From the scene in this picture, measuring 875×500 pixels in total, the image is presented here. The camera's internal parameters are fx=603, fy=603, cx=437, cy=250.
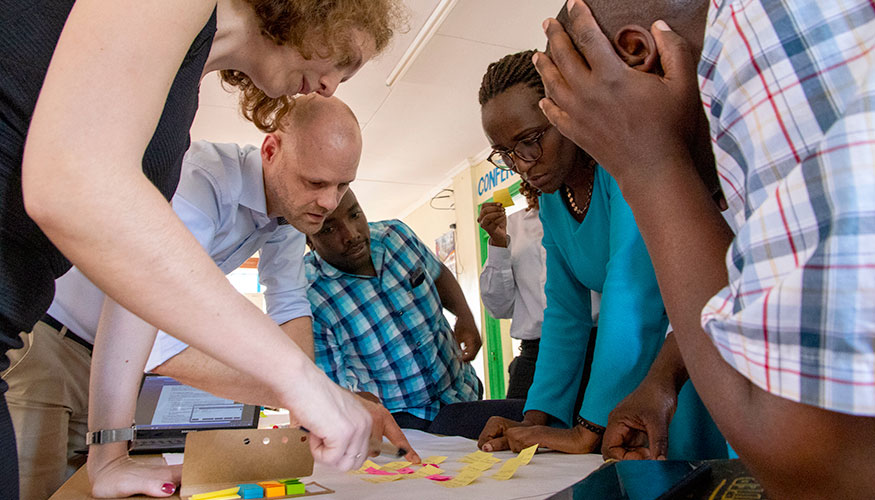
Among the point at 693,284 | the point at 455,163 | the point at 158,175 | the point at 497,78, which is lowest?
the point at 693,284

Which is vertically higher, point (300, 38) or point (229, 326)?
point (300, 38)

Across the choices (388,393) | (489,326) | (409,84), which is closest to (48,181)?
(388,393)

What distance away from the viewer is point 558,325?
4.75 feet

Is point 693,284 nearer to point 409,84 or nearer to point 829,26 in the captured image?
point 829,26

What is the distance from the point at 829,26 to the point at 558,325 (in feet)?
3.70

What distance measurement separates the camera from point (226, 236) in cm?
157

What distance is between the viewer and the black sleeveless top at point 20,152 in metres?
0.52

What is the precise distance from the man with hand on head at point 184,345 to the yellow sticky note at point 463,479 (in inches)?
7.1

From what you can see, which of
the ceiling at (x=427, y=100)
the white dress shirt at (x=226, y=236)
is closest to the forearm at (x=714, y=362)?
the white dress shirt at (x=226, y=236)

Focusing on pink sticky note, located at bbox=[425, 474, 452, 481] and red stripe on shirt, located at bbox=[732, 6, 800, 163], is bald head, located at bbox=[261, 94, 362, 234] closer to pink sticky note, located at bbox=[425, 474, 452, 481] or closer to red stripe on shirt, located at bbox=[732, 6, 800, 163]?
pink sticky note, located at bbox=[425, 474, 452, 481]

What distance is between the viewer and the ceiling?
11.0 ft

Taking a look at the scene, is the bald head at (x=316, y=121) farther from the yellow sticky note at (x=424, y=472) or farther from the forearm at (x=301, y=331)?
the yellow sticky note at (x=424, y=472)

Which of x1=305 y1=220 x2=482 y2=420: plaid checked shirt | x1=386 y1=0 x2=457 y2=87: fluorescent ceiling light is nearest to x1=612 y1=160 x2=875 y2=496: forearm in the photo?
x1=305 y1=220 x2=482 y2=420: plaid checked shirt

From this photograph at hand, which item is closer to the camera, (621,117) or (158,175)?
(621,117)
